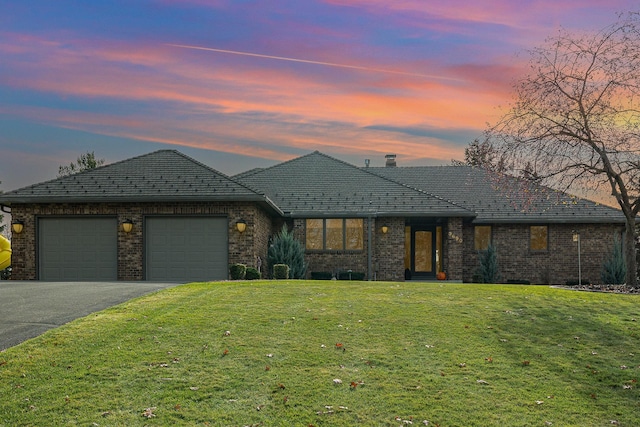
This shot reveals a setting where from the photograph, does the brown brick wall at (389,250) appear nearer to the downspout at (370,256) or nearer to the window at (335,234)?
the downspout at (370,256)

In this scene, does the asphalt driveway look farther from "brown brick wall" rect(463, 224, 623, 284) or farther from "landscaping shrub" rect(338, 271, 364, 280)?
"brown brick wall" rect(463, 224, 623, 284)

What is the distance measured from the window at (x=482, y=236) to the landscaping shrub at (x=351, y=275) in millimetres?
5492

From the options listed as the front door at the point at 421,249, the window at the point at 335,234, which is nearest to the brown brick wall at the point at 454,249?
the front door at the point at 421,249

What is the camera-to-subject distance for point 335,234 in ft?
84.4

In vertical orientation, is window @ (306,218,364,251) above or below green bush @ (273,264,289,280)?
above

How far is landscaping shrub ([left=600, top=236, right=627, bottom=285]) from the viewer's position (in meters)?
25.7

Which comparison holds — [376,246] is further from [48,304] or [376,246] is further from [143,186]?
[48,304]

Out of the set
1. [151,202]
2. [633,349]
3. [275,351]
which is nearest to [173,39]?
[151,202]

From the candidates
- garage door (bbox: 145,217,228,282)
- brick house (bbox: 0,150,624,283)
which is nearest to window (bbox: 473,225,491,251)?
brick house (bbox: 0,150,624,283)

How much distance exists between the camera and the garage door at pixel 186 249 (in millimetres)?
21656

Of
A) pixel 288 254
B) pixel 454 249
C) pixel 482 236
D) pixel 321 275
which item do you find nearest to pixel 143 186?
pixel 288 254

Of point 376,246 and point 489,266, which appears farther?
point 489,266

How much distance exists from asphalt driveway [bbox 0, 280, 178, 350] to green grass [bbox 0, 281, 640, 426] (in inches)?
20.4

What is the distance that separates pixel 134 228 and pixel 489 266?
13521mm
